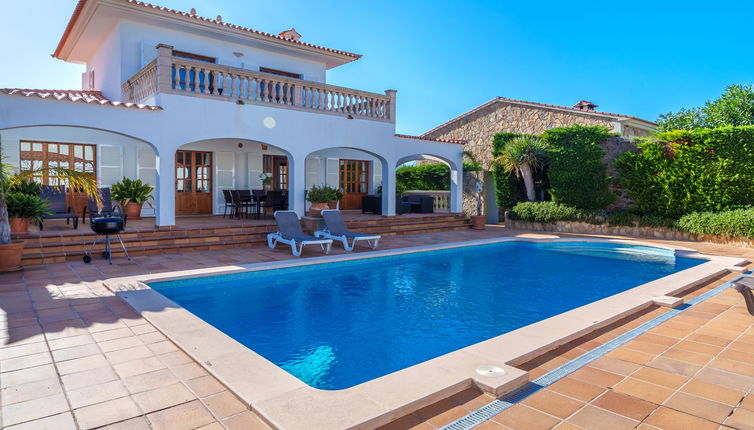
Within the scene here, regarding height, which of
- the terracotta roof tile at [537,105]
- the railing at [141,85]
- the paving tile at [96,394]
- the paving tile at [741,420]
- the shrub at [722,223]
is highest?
the terracotta roof tile at [537,105]

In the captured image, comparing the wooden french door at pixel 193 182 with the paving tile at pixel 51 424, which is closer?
the paving tile at pixel 51 424

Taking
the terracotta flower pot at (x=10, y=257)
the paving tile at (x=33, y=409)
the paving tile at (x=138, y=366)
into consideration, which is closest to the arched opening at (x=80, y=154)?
the terracotta flower pot at (x=10, y=257)

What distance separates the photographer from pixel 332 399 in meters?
3.10

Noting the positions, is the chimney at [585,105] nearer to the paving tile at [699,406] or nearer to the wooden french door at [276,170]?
the wooden french door at [276,170]

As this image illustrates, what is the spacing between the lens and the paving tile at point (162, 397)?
303 centimetres

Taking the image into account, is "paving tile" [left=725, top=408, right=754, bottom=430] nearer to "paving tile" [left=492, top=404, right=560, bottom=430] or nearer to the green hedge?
"paving tile" [left=492, top=404, right=560, bottom=430]

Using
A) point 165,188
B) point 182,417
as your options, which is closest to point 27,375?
point 182,417

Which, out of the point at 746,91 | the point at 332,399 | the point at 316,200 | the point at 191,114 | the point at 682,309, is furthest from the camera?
the point at 746,91

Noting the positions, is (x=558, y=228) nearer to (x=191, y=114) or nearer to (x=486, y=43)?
(x=191, y=114)

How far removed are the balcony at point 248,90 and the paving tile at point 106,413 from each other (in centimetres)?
891

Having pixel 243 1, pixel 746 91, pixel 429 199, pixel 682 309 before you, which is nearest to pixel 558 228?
pixel 429 199

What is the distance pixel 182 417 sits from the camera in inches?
113

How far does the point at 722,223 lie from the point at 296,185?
12.2m

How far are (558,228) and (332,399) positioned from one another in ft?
49.1
